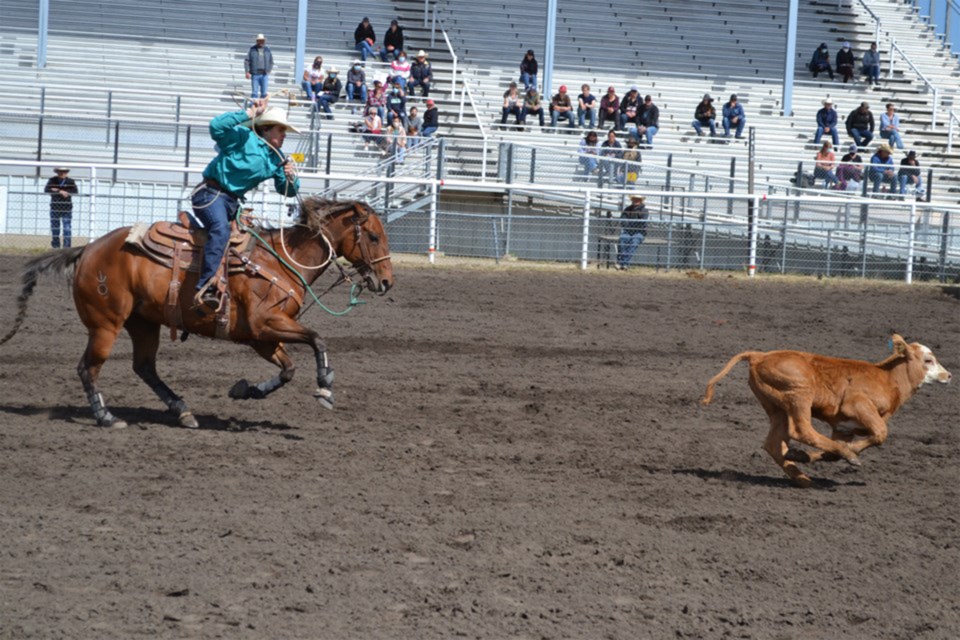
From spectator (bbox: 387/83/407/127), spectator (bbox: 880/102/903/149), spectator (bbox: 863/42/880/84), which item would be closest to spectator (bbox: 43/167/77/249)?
spectator (bbox: 387/83/407/127)

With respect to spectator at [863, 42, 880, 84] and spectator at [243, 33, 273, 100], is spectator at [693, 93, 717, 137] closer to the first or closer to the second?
spectator at [863, 42, 880, 84]

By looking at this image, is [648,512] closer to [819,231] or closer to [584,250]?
[584,250]

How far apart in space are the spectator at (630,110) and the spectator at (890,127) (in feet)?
21.4

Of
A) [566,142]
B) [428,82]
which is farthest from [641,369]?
[428,82]

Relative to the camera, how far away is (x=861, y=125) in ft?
96.6

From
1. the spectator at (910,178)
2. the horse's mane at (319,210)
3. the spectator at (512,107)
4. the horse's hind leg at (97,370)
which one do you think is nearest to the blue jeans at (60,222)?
the horse's hind leg at (97,370)

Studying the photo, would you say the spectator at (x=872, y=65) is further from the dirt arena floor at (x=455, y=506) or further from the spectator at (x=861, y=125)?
the dirt arena floor at (x=455, y=506)

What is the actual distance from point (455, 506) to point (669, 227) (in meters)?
14.2

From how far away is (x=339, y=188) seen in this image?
21047 mm

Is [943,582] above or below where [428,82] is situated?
below

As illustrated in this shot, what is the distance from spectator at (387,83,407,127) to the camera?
26.3 m

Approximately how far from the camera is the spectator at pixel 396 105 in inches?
1035

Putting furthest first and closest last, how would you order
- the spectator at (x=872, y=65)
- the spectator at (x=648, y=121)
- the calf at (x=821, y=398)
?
the spectator at (x=872, y=65) < the spectator at (x=648, y=121) < the calf at (x=821, y=398)

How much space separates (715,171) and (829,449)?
2051 centimetres
